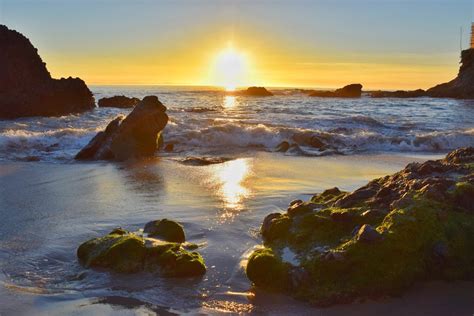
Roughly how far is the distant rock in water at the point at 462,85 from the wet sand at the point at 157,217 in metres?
52.6

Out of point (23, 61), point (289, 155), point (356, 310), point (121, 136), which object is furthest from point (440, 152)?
point (23, 61)

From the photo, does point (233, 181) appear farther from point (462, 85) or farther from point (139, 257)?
point (462, 85)

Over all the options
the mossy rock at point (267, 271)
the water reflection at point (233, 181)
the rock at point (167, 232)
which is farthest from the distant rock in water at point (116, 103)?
the mossy rock at point (267, 271)

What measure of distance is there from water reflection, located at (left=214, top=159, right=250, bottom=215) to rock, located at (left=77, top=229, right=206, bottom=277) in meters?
2.46

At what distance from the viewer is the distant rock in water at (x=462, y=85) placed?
5972 cm

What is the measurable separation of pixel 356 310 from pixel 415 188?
69.3 inches

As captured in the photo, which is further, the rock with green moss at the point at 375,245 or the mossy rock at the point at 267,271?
the mossy rock at the point at 267,271

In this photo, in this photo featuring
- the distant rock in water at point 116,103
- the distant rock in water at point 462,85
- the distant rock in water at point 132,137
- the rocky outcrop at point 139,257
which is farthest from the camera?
the distant rock in water at point 462,85

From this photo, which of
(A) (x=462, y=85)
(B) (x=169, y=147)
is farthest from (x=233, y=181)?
(A) (x=462, y=85)

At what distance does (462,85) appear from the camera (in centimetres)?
6188

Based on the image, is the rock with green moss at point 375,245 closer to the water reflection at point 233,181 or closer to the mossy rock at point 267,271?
the mossy rock at point 267,271

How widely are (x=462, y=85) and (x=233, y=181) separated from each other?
59.8 meters

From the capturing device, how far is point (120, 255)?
4.84 metres

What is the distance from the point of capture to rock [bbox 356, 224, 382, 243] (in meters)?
4.34
